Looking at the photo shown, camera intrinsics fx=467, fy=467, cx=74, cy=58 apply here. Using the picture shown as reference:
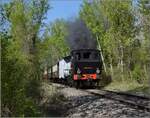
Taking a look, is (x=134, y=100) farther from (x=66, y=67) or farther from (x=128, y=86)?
(x=66, y=67)

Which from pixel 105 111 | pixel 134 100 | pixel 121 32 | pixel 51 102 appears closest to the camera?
pixel 105 111

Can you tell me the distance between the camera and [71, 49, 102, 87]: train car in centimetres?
3481

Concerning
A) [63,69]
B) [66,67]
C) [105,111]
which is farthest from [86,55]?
[105,111]

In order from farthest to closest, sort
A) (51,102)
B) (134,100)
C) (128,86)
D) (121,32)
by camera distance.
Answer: (121,32)
(128,86)
(134,100)
(51,102)

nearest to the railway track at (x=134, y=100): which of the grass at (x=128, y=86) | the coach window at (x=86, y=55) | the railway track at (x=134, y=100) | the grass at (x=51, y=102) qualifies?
the railway track at (x=134, y=100)

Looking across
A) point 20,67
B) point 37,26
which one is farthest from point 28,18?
point 20,67

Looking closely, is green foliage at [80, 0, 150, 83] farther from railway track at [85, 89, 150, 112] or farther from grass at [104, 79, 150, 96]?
railway track at [85, 89, 150, 112]

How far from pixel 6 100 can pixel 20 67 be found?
1.48 m

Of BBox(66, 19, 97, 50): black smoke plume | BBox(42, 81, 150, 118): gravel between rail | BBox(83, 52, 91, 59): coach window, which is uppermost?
BBox(66, 19, 97, 50): black smoke plume

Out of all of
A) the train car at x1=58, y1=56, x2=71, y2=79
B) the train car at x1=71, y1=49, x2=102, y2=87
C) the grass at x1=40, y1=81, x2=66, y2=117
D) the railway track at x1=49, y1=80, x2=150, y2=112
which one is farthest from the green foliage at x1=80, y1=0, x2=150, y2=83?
the grass at x1=40, y1=81, x2=66, y2=117

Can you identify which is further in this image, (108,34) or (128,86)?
(108,34)

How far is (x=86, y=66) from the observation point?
35.1 meters

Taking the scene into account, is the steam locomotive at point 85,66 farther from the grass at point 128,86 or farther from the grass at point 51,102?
the grass at point 51,102

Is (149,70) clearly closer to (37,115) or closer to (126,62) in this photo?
(126,62)
